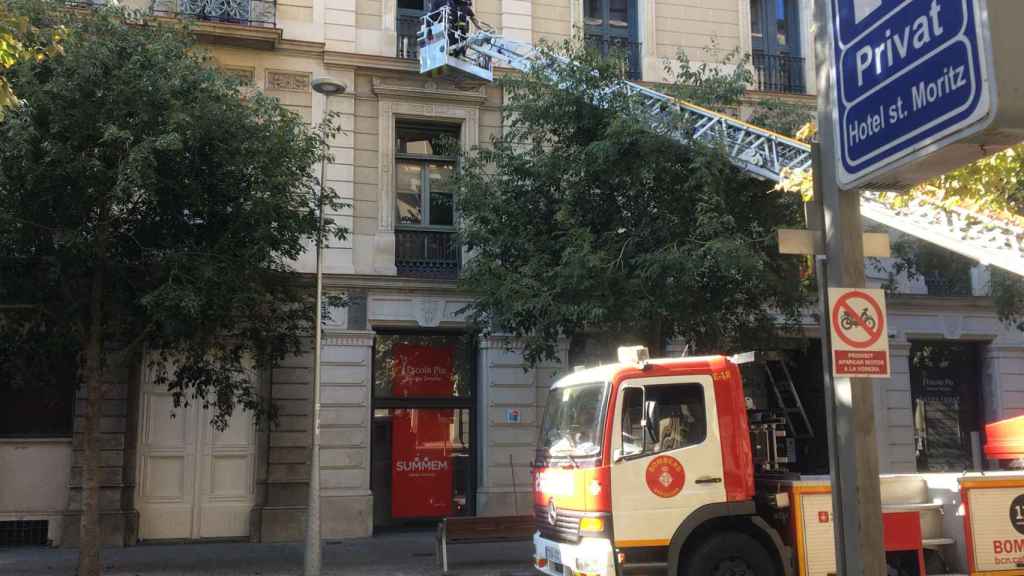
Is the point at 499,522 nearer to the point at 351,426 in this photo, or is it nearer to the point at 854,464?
the point at 351,426

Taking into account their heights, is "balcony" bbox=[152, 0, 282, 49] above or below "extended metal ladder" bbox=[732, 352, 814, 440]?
above

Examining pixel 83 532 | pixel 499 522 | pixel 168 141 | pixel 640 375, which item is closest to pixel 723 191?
pixel 640 375

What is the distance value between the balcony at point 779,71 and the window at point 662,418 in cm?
1239

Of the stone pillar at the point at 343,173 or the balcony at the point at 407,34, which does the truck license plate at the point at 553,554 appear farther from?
the balcony at the point at 407,34

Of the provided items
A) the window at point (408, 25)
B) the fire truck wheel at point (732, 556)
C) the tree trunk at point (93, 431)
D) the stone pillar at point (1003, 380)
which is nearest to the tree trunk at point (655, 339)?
the fire truck wheel at point (732, 556)

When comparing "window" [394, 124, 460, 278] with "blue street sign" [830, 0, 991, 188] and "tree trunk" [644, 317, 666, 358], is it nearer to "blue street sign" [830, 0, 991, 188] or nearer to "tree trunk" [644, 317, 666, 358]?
"tree trunk" [644, 317, 666, 358]

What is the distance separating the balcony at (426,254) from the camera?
17.8 metres

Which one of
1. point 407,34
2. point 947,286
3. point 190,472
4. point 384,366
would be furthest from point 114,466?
point 947,286

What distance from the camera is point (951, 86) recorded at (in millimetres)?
3812

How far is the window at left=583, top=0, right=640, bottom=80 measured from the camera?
19328 millimetres

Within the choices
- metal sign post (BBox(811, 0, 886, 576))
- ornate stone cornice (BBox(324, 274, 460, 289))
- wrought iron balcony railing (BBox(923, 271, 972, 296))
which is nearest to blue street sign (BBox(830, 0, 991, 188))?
metal sign post (BBox(811, 0, 886, 576))

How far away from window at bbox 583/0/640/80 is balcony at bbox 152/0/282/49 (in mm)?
6700

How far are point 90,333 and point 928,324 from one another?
16808mm

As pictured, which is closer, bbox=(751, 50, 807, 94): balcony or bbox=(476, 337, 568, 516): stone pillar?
bbox=(476, 337, 568, 516): stone pillar
